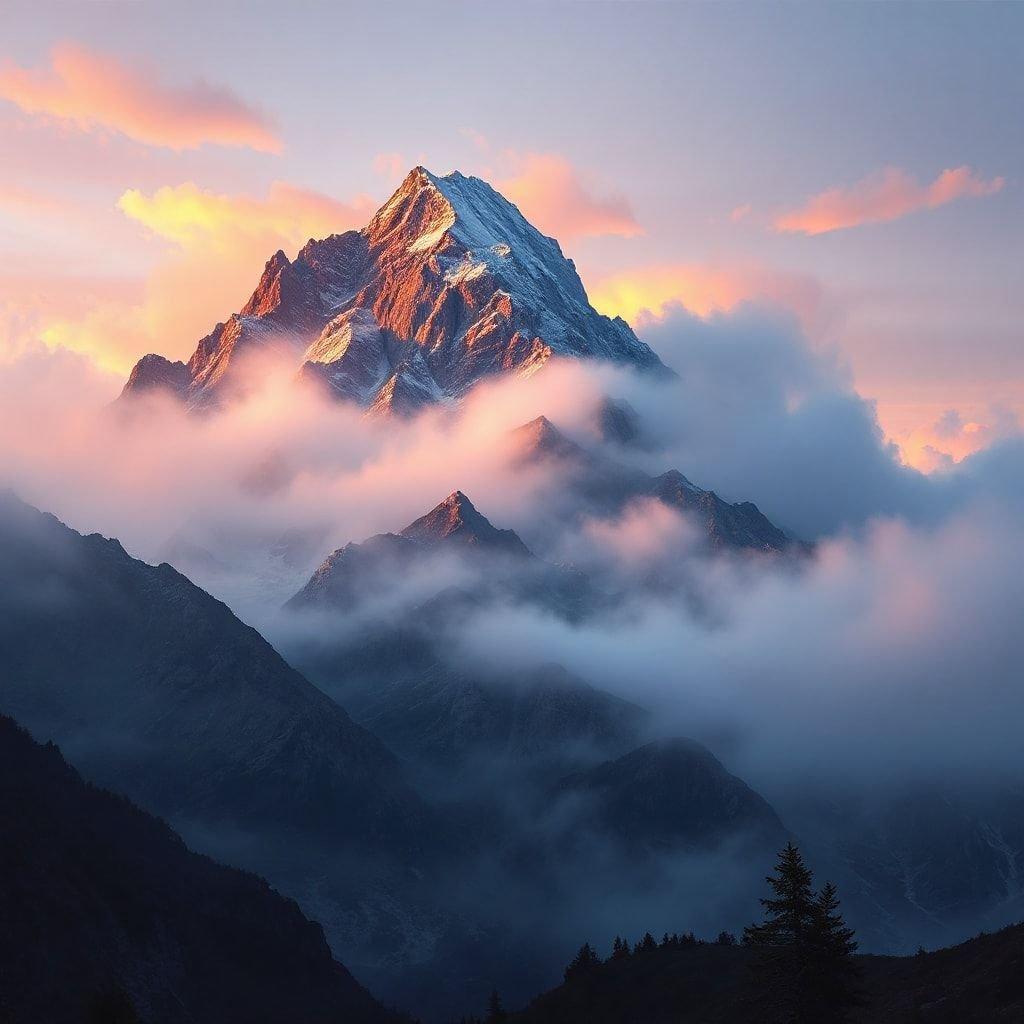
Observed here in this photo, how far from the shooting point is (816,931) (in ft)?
385

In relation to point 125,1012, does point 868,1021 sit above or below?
below

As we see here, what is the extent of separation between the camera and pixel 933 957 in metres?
188

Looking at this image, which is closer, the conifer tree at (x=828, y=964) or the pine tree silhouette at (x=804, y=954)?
the conifer tree at (x=828, y=964)

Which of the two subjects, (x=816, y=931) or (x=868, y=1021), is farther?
(x=868, y=1021)

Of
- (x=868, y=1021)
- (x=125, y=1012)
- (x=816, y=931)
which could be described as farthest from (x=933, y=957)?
(x=125, y=1012)

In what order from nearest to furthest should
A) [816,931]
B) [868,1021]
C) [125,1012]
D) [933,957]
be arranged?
[816,931] → [125,1012] → [868,1021] → [933,957]

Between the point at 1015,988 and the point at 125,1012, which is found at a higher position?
the point at 125,1012

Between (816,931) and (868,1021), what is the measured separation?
57.6m

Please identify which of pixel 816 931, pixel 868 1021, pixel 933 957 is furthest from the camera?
pixel 933 957

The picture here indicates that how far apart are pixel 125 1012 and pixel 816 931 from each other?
76635mm

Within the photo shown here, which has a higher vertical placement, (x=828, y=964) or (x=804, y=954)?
(x=804, y=954)

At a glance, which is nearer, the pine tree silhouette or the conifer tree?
the conifer tree

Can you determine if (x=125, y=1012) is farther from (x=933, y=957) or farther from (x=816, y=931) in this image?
(x=933, y=957)

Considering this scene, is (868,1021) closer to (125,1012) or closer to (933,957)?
(933,957)
